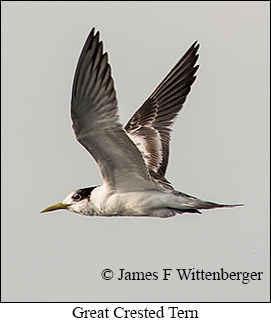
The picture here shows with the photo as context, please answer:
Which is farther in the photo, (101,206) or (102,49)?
(101,206)

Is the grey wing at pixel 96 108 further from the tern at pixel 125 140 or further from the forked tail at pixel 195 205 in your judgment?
the forked tail at pixel 195 205

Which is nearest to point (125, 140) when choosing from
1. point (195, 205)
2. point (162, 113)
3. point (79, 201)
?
point (195, 205)

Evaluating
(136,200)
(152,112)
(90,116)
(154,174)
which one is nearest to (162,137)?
(152,112)

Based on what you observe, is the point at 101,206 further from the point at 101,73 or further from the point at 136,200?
the point at 101,73

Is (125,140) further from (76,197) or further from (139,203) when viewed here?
(76,197)

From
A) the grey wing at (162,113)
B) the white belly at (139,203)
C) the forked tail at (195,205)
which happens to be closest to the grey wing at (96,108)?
the white belly at (139,203)

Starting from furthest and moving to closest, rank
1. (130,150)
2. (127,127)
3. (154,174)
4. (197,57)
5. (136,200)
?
1. (127,127)
2. (197,57)
3. (154,174)
4. (136,200)
5. (130,150)

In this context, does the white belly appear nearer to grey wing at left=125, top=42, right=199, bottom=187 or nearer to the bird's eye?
the bird's eye
